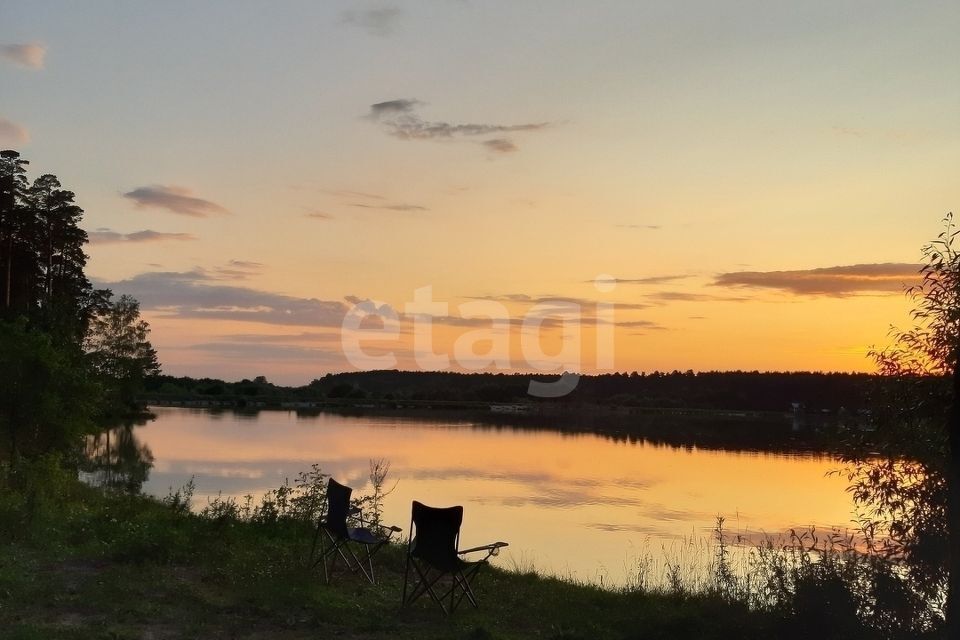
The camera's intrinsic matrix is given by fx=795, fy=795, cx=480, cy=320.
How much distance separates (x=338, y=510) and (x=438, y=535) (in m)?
1.22

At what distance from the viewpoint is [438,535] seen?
6250 mm

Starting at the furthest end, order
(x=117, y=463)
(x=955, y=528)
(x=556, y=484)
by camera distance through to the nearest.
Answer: (x=117, y=463) < (x=556, y=484) < (x=955, y=528)

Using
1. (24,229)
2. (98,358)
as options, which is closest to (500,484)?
(24,229)

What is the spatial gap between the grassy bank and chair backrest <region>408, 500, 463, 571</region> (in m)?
0.45

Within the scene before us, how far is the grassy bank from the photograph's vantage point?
5594mm

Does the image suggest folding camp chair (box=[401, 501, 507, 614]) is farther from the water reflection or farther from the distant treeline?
the distant treeline

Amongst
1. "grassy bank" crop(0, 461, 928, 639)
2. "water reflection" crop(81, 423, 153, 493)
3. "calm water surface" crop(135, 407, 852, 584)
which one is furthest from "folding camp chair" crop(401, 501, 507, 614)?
"water reflection" crop(81, 423, 153, 493)

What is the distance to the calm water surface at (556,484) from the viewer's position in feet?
47.9

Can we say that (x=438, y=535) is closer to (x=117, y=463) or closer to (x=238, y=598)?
(x=238, y=598)

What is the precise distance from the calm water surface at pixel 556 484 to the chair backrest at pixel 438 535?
4008 millimetres

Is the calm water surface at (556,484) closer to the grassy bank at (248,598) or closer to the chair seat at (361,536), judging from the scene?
the grassy bank at (248,598)

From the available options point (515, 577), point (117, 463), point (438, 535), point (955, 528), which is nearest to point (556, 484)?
point (117, 463)

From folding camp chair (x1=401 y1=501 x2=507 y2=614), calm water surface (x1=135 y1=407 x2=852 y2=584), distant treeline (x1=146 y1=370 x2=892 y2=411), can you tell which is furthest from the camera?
distant treeline (x1=146 y1=370 x2=892 y2=411)

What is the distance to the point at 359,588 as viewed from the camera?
7.00 meters
